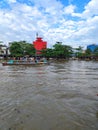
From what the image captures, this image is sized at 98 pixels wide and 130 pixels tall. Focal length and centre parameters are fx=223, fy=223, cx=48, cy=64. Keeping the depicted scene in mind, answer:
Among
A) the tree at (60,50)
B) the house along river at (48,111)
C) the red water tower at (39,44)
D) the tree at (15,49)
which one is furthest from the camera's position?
the red water tower at (39,44)

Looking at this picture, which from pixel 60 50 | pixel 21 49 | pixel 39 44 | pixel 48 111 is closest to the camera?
pixel 48 111

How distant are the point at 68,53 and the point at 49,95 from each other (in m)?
79.9

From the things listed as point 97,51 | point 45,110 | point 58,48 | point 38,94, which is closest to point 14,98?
point 38,94

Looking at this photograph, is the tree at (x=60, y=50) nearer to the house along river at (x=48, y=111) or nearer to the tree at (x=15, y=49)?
the tree at (x=15, y=49)

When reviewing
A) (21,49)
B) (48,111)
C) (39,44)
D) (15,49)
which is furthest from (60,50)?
(48,111)

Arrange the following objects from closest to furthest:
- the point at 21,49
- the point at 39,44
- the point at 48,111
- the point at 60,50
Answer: the point at 48,111 → the point at 21,49 → the point at 60,50 → the point at 39,44

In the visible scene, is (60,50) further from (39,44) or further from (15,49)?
(15,49)

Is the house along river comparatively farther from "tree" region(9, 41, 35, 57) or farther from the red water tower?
the red water tower

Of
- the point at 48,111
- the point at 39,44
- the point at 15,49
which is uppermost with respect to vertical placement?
the point at 39,44

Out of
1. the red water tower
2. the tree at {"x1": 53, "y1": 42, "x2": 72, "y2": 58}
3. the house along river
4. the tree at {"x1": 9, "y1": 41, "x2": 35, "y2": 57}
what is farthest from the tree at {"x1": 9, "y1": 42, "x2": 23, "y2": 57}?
the house along river

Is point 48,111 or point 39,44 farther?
point 39,44

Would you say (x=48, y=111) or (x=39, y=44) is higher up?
(x=39, y=44)

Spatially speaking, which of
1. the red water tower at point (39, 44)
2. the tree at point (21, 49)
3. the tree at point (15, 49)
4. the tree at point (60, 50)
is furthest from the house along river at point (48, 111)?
the red water tower at point (39, 44)

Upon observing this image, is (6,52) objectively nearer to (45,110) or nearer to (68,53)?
(68,53)
